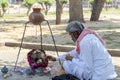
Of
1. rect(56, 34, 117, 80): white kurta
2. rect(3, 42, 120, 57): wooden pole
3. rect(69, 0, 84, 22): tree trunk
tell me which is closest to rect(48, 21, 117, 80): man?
rect(56, 34, 117, 80): white kurta

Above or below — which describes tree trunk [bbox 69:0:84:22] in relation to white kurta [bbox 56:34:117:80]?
below

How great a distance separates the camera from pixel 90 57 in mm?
4641

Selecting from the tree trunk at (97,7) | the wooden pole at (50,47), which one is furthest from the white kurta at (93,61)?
the tree trunk at (97,7)

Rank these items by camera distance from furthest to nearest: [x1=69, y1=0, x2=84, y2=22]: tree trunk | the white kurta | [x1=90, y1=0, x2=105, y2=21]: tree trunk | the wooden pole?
[x1=90, y1=0, x2=105, y2=21]: tree trunk < [x1=69, y1=0, x2=84, y2=22]: tree trunk < the wooden pole < the white kurta

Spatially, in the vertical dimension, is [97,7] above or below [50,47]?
below

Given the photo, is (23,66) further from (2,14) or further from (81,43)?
(2,14)

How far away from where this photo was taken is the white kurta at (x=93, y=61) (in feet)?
15.1

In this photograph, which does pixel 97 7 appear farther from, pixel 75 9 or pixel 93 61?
pixel 93 61

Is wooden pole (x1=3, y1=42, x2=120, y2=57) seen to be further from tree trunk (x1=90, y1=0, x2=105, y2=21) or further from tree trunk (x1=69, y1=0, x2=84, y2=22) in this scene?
tree trunk (x1=90, y1=0, x2=105, y2=21)

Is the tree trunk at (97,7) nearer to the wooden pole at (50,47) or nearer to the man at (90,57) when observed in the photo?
the wooden pole at (50,47)

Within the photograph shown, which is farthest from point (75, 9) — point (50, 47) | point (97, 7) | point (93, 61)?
point (93, 61)

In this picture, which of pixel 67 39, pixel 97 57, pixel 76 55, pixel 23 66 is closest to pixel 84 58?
pixel 97 57

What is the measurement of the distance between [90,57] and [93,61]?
0.09 metres

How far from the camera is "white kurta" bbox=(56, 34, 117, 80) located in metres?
4.60
